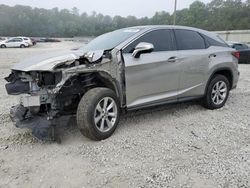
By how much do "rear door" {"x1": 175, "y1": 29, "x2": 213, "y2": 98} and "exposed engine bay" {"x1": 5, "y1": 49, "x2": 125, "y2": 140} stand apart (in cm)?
135

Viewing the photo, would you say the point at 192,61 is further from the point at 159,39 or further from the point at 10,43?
the point at 10,43

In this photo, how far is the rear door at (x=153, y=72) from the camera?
13.7 feet

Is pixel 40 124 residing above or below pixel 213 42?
below

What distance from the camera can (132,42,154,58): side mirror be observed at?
13.2ft

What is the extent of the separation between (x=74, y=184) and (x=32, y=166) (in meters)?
0.70

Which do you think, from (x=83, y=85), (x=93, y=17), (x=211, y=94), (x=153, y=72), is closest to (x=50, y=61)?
(x=83, y=85)

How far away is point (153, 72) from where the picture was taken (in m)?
4.40

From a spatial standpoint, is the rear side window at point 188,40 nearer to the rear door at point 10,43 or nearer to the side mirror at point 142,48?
the side mirror at point 142,48

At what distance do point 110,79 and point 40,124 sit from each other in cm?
119

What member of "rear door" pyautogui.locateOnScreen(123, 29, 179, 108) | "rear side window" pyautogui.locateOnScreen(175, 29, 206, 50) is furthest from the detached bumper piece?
"rear side window" pyautogui.locateOnScreen(175, 29, 206, 50)

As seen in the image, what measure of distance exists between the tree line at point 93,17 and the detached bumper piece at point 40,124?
49694 millimetres

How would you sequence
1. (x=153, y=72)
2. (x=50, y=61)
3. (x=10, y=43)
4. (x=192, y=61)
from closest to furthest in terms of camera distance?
(x=50, y=61) → (x=153, y=72) → (x=192, y=61) → (x=10, y=43)

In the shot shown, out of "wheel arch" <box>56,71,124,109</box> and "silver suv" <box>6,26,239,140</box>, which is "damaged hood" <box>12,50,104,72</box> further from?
"wheel arch" <box>56,71,124,109</box>

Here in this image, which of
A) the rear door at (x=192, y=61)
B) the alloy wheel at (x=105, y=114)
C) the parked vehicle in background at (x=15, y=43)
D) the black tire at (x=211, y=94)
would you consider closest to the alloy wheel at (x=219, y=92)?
the black tire at (x=211, y=94)
